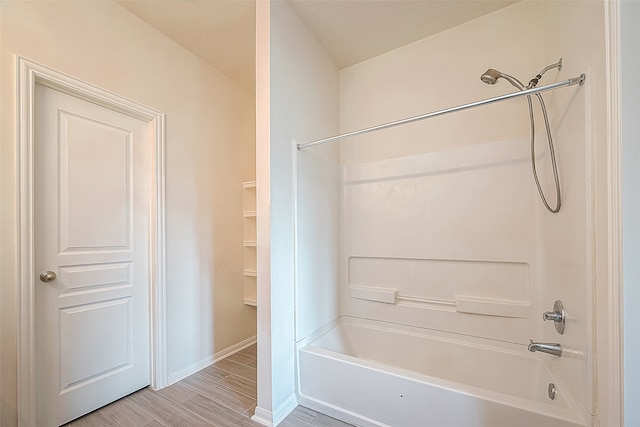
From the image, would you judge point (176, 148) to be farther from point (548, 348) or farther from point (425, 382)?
point (548, 348)

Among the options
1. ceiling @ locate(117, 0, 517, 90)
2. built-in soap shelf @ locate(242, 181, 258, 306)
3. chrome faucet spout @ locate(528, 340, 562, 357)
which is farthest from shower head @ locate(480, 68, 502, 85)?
built-in soap shelf @ locate(242, 181, 258, 306)

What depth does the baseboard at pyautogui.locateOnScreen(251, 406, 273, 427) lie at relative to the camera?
1.39 m

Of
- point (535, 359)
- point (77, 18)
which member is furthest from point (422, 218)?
point (77, 18)

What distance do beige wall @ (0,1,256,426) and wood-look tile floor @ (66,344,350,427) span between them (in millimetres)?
209

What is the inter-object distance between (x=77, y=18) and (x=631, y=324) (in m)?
2.87

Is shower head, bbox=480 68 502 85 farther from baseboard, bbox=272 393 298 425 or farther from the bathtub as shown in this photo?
baseboard, bbox=272 393 298 425

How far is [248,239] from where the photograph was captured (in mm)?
2475

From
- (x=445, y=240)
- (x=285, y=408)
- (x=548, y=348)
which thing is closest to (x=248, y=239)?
(x=285, y=408)

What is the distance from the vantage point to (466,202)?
1.71 metres

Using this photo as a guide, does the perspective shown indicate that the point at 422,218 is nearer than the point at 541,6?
No

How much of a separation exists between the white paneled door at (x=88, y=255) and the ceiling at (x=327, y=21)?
0.75 meters

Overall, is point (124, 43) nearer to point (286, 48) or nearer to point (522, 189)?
point (286, 48)

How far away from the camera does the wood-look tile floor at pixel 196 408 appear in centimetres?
141

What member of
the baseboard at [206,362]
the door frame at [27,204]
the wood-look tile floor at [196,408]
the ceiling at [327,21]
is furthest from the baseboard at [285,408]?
the ceiling at [327,21]
